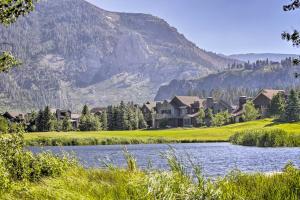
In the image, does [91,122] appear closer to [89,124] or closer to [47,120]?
[89,124]

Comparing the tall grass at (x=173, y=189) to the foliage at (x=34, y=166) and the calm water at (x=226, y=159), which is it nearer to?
the foliage at (x=34, y=166)

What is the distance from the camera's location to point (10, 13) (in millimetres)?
13555

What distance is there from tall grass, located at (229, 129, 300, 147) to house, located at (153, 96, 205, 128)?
97.1m

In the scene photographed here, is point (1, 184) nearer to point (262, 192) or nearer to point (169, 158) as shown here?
point (169, 158)

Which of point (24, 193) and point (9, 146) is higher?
point (9, 146)

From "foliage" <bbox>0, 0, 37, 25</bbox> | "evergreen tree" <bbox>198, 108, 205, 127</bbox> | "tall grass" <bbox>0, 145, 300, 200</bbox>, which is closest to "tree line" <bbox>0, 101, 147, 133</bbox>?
"evergreen tree" <bbox>198, 108, 205, 127</bbox>

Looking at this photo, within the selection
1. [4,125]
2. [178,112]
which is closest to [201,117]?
[178,112]

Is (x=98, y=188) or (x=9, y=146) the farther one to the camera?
(x=9, y=146)

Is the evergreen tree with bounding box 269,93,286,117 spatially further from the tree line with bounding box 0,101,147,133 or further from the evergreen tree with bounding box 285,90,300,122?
the tree line with bounding box 0,101,147,133

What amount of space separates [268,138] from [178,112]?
118803 mm

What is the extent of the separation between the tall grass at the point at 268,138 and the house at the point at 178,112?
97121mm

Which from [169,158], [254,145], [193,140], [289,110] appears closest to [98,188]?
[169,158]

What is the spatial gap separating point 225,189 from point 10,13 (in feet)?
23.4

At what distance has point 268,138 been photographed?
221 feet
